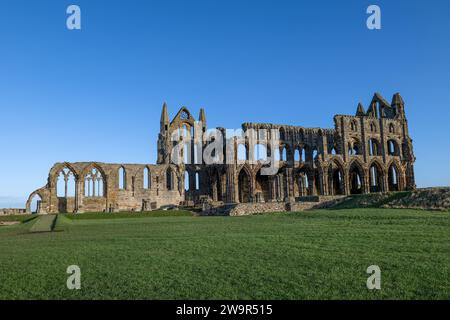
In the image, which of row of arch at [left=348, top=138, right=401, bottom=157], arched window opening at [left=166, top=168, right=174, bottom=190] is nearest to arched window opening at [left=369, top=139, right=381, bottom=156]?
row of arch at [left=348, top=138, right=401, bottom=157]

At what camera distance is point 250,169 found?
47.0 meters

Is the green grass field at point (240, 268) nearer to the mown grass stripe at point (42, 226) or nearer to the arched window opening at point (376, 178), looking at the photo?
the mown grass stripe at point (42, 226)

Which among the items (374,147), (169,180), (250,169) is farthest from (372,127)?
(169,180)

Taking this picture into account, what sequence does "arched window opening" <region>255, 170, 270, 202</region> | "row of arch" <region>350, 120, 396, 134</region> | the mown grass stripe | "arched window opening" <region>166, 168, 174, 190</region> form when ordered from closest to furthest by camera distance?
the mown grass stripe < "arched window opening" <region>166, 168, 174, 190</region> < "row of arch" <region>350, 120, 396, 134</region> < "arched window opening" <region>255, 170, 270, 202</region>

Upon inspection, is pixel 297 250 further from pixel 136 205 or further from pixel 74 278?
pixel 136 205

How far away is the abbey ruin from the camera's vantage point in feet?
141

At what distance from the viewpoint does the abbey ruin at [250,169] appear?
43.0m

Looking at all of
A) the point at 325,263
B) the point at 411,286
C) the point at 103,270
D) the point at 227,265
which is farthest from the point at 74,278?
the point at 411,286

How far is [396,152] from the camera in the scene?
53.2 m

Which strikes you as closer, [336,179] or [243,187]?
[243,187]

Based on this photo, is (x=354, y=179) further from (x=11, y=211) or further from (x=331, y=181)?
(x=11, y=211)

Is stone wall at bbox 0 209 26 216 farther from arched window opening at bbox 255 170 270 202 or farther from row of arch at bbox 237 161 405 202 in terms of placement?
arched window opening at bbox 255 170 270 202
